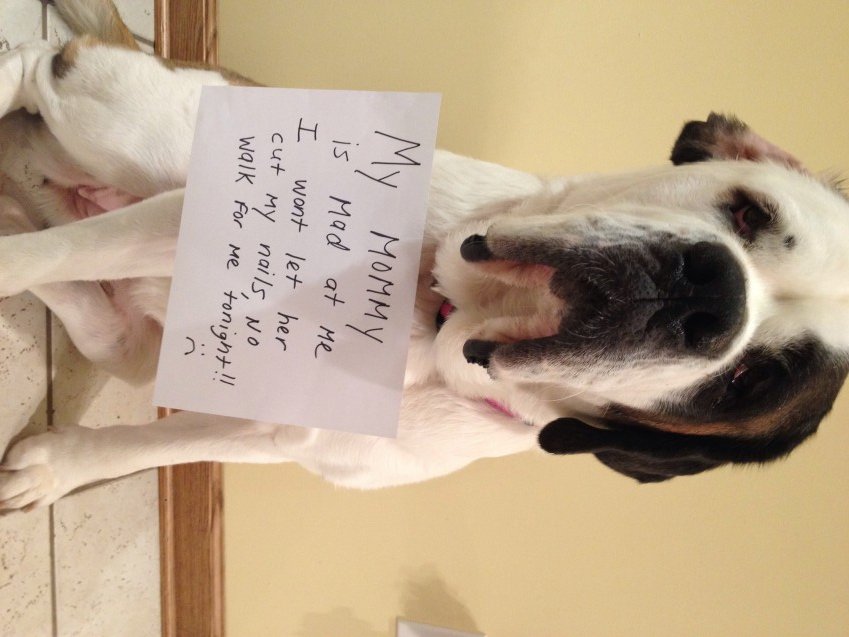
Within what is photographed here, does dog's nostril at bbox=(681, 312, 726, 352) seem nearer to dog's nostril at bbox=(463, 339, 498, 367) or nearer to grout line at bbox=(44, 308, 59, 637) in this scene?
dog's nostril at bbox=(463, 339, 498, 367)

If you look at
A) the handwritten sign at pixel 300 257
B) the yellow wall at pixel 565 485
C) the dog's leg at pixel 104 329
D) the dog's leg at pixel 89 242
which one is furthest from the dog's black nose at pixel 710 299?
the dog's leg at pixel 104 329

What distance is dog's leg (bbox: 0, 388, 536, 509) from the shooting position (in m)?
1.37

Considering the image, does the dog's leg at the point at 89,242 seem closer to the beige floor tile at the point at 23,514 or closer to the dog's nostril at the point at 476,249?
the beige floor tile at the point at 23,514

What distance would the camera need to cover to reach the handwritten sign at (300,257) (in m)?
1.12

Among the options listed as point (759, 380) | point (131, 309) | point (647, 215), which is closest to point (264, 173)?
point (647, 215)

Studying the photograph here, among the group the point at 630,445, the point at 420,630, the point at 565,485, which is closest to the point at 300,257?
the point at 630,445

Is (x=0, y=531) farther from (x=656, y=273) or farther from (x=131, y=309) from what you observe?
(x=656, y=273)

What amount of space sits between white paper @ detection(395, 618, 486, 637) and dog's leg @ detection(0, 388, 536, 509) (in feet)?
3.01

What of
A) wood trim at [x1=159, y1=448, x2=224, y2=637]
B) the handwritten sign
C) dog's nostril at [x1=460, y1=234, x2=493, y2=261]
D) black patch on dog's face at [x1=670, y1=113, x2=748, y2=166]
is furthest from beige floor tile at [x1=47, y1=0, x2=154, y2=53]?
black patch on dog's face at [x1=670, y1=113, x2=748, y2=166]

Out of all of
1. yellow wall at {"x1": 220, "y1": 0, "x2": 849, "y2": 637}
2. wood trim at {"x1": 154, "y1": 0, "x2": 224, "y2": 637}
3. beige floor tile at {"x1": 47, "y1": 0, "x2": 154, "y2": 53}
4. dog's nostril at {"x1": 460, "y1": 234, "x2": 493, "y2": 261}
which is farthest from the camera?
wood trim at {"x1": 154, "y1": 0, "x2": 224, "y2": 637}

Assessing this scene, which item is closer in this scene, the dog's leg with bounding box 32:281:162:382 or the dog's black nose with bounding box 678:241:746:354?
the dog's black nose with bounding box 678:241:746:354

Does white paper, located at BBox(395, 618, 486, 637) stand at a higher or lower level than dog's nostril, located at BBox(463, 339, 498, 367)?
lower

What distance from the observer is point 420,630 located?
2195 mm

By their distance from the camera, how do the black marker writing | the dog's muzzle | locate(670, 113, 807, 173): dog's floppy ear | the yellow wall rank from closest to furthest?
the dog's muzzle
the black marker writing
locate(670, 113, 807, 173): dog's floppy ear
the yellow wall
